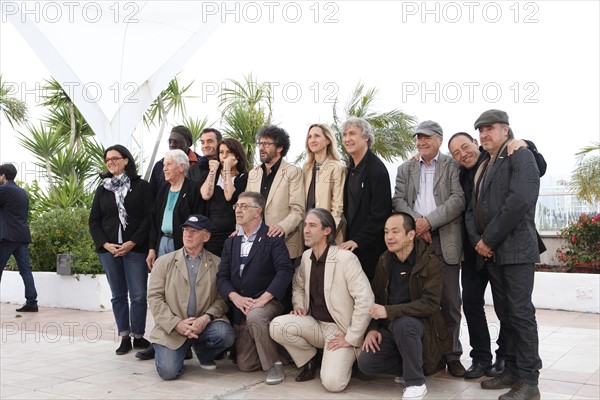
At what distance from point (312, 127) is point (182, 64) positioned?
7.55m

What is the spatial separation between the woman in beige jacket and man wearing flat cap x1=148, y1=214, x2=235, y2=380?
0.90 meters

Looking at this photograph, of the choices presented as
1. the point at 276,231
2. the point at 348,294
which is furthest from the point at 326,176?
the point at 348,294

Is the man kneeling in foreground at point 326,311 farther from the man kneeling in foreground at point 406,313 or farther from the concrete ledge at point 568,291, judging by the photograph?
the concrete ledge at point 568,291

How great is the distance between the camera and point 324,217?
4641mm

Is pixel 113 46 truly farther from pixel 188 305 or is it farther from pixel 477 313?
pixel 477 313

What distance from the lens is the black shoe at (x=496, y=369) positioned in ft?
15.3

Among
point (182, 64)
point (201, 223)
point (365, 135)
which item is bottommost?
point (201, 223)

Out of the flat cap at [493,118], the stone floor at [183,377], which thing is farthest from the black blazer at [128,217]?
the flat cap at [493,118]

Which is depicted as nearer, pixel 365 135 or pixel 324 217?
pixel 324 217

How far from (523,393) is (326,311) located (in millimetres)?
1444

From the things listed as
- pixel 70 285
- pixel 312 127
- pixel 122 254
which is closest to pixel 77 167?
pixel 70 285

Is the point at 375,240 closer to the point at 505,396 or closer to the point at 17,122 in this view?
the point at 505,396

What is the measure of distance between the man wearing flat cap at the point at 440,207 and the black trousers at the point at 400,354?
0.43 m

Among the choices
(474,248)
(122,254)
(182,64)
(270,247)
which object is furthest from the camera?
(182,64)
